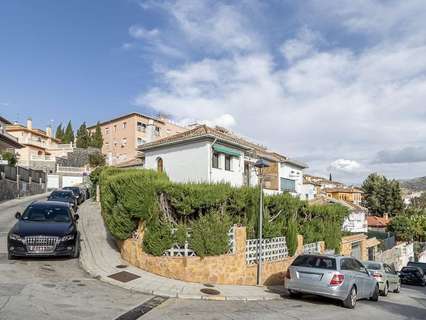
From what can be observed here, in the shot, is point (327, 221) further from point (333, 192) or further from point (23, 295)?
point (333, 192)

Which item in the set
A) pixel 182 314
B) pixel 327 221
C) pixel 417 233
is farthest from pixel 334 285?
pixel 417 233

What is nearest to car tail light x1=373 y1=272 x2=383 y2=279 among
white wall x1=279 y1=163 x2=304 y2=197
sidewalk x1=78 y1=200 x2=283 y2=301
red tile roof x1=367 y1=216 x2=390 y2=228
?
sidewalk x1=78 y1=200 x2=283 y2=301

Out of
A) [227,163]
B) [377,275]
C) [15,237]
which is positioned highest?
[227,163]

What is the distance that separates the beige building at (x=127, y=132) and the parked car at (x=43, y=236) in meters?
58.2

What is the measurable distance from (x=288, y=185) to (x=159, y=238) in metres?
34.2

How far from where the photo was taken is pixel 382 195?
2771 inches

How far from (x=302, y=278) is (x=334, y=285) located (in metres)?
0.90

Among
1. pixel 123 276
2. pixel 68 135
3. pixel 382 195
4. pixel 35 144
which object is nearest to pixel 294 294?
pixel 123 276

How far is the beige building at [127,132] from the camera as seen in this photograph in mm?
74125

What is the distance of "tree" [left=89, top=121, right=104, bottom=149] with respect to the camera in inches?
3073

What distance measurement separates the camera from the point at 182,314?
8.63 meters

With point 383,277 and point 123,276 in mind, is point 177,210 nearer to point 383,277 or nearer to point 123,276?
point 123,276

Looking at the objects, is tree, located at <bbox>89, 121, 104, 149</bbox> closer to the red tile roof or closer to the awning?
the red tile roof

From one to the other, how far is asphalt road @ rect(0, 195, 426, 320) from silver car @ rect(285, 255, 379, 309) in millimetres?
363
